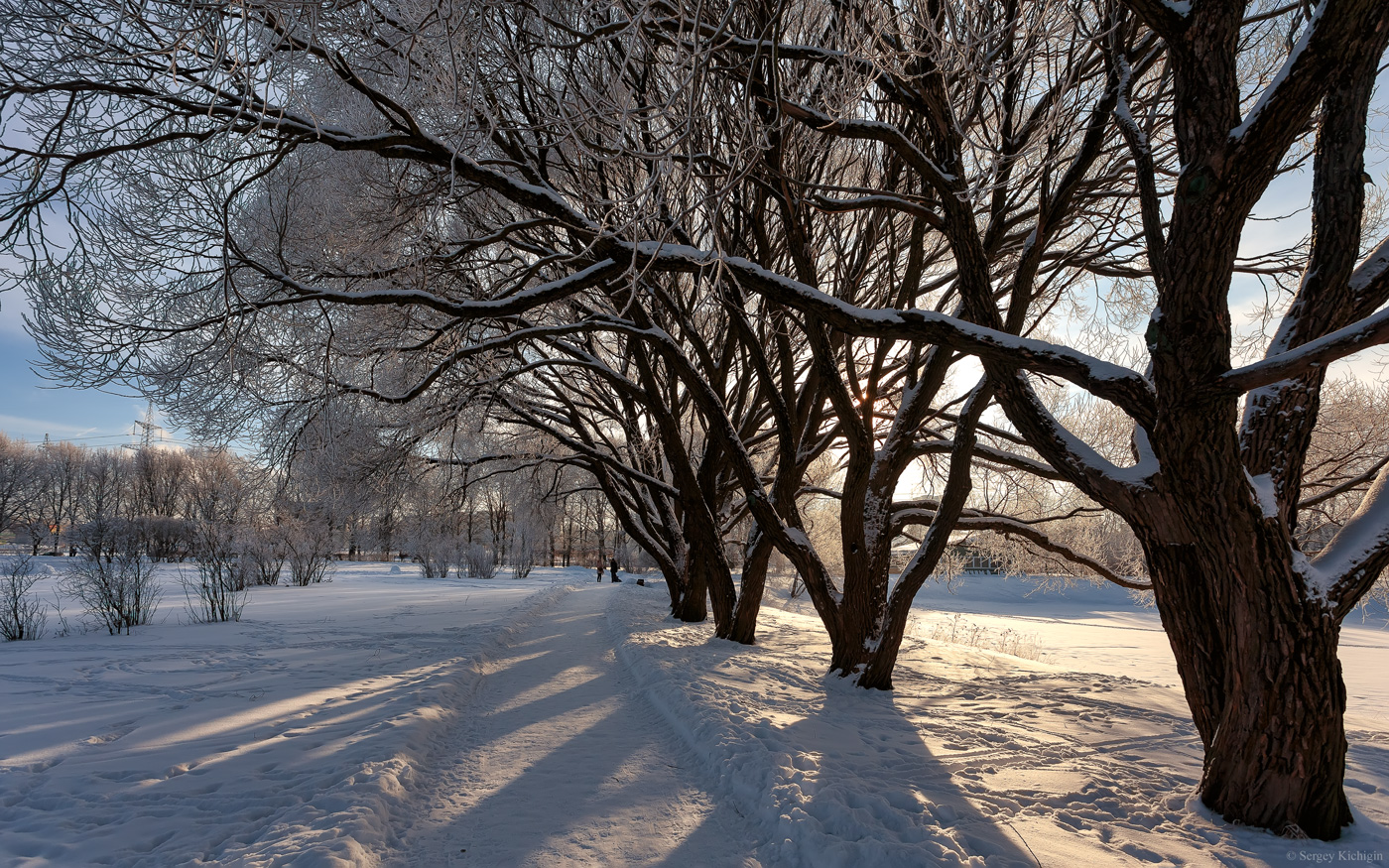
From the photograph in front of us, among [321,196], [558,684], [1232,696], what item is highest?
[321,196]

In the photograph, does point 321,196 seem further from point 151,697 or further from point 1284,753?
point 1284,753

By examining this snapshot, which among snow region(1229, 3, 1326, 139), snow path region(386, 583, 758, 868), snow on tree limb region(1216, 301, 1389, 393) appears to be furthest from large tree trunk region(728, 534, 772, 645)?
snow region(1229, 3, 1326, 139)

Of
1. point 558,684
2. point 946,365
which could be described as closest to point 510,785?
point 558,684

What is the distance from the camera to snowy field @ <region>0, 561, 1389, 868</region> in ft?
10.7

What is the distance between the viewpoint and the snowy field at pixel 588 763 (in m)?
3.27

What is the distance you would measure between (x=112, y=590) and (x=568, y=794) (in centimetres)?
1074

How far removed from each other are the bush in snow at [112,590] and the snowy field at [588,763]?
98cm

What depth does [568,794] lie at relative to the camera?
4.12 meters

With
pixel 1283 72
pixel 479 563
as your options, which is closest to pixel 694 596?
pixel 1283 72

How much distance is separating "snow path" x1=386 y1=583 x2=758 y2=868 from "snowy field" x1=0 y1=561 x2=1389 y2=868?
0.08 ft

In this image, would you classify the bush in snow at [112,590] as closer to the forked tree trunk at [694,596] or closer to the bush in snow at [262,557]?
the forked tree trunk at [694,596]

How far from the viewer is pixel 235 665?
24.7 ft

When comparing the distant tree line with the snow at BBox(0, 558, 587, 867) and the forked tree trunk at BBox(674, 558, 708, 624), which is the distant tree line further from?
the forked tree trunk at BBox(674, 558, 708, 624)

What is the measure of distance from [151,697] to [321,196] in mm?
6075
